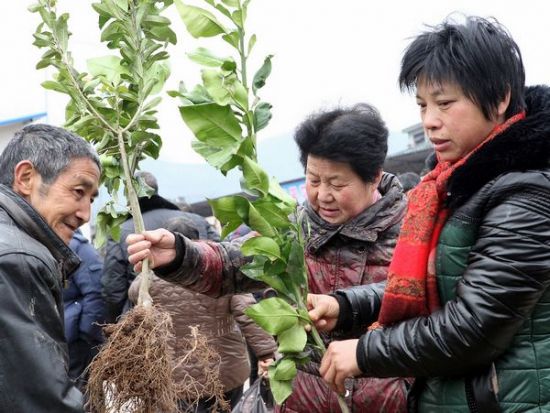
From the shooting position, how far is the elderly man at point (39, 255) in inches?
62.3

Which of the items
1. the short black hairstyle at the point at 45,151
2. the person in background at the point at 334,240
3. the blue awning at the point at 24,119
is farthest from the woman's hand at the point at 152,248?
the blue awning at the point at 24,119

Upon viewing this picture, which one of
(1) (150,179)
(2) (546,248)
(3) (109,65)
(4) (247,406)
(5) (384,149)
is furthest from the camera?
(1) (150,179)

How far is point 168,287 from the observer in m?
3.33

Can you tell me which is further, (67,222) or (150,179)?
(150,179)

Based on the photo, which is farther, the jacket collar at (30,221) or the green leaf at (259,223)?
the jacket collar at (30,221)

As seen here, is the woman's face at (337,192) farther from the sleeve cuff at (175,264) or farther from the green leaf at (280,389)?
the green leaf at (280,389)

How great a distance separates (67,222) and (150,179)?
90.9 inches

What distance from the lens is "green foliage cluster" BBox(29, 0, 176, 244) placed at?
2.07 metres

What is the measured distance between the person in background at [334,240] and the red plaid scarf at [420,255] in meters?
0.51

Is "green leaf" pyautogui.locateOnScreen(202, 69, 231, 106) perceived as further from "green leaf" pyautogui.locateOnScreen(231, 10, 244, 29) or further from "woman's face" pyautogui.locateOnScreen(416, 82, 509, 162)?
"woman's face" pyautogui.locateOnScreen(416, 82, 509, 162)

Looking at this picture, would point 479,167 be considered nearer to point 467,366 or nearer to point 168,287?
point 467,366

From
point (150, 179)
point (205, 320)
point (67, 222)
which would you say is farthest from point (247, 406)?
point (150, 179)

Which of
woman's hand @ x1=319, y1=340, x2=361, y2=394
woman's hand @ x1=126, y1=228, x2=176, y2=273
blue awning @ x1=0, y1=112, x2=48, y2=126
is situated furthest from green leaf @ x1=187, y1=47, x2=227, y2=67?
blue awning @ x1=0, y1=112, x2=48, y2=126

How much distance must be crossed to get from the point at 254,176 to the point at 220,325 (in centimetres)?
196
